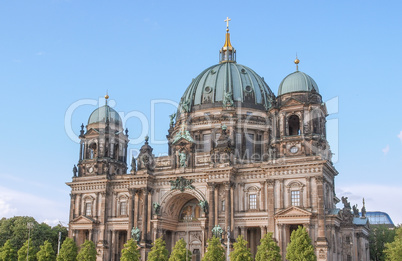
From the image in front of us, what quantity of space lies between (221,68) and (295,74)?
696 inches

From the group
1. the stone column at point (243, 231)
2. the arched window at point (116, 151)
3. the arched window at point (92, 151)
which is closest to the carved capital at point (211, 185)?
the stone column at point (243, 231)

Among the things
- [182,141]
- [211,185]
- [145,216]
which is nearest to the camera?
[211,185]

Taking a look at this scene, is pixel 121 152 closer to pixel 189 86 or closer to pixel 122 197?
pixel 122 197

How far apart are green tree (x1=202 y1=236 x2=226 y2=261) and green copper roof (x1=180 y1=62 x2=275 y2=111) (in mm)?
23274

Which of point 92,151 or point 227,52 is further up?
point 227,52

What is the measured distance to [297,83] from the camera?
210ft

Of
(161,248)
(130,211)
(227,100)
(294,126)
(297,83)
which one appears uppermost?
(227,100)

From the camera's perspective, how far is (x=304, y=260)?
51.6 metres

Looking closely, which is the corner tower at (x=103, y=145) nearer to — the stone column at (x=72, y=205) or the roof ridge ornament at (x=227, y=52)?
the stone column at (x=72, y=205)

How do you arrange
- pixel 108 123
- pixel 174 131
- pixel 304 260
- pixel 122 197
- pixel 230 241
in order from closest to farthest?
1. pixel 304 260
2. pixel 230 241
3. pixel 122 197
4. pixel 108 123
5. pixel 174 131

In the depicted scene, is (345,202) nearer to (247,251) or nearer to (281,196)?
(281,196)

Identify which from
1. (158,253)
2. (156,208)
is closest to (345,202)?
(156,208)

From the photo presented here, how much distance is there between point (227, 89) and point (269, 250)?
29611mm

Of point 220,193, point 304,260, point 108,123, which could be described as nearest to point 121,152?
point 108,123
